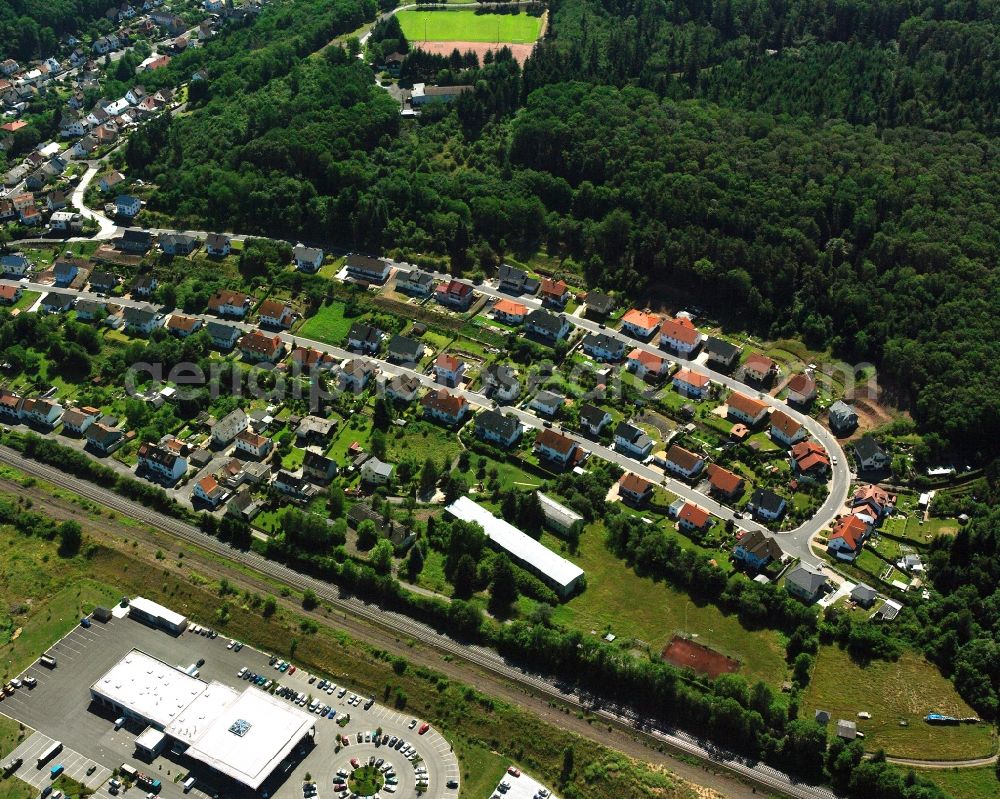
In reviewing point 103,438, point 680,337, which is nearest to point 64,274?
point 103,438

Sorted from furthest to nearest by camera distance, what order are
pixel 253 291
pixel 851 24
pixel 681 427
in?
pixel 851 24 < pixel 253 291 < pixel 681 427

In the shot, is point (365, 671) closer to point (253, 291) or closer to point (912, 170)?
point (253, 291)

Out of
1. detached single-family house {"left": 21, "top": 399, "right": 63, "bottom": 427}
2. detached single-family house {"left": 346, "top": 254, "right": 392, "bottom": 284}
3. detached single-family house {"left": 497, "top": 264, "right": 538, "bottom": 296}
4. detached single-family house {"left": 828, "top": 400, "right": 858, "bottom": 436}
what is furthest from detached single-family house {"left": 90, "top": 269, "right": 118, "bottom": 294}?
detached single-family house {"left": 828, "top": 400, "right": 858, "bottom": 436}

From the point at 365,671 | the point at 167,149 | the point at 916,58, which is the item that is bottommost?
the point at 365,671

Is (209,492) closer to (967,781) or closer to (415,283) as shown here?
(415,283)

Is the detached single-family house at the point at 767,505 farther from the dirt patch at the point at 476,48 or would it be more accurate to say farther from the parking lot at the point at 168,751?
the dirt patch at the point at 476,48

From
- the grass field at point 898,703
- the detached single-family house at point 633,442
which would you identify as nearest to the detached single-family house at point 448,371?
the detached single-family house at point 633,442

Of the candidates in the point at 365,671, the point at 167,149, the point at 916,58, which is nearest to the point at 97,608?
the point at 365,671
